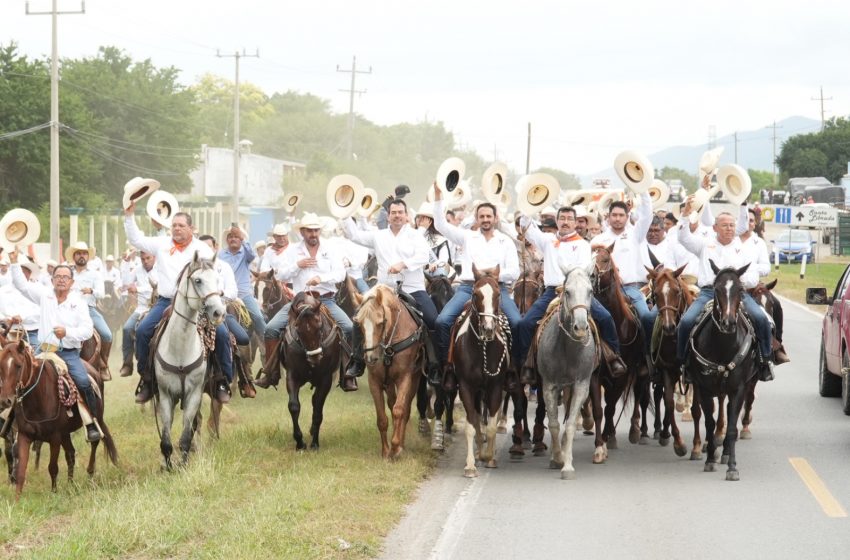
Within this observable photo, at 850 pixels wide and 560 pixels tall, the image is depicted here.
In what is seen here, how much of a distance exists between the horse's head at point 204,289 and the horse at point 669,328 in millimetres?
4865

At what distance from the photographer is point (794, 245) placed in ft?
197

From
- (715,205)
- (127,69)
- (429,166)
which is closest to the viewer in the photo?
(715,205)

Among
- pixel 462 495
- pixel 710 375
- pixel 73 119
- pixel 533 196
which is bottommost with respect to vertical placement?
pixel 462 495

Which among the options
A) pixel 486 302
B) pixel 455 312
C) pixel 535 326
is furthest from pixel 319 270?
pixel 486 302

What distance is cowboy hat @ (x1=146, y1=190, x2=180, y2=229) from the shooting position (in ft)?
47.8

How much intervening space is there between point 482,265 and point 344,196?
8.97 feet

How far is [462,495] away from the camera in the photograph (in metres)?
12.0

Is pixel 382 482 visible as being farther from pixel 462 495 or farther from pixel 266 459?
pixel 266 459

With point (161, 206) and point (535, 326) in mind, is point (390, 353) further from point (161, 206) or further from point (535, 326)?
point (161, 206)

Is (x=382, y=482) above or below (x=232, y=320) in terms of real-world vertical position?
below

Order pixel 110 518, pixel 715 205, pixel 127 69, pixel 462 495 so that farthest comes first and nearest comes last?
pixel 127 69, pixel 715 205, pixel 462 495, pixel 110 518

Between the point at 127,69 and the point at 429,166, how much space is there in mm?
55819

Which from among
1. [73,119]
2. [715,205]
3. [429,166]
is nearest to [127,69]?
[73,119]

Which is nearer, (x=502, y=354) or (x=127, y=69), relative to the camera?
(x=502, y=354)
